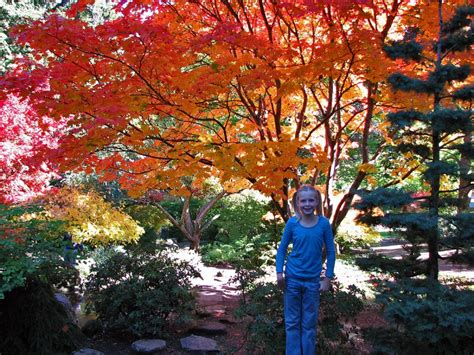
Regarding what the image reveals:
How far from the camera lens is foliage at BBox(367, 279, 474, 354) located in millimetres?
2557

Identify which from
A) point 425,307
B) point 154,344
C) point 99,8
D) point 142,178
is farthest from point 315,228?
point 99,8

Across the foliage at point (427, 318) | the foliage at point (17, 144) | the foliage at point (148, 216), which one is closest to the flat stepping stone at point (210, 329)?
the foliage at point (427, 318)

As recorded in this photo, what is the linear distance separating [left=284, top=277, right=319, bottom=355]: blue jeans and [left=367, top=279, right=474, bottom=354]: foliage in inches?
18.1

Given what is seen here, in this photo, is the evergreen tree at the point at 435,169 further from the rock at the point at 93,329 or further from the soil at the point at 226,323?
the rock at the point at 93,329

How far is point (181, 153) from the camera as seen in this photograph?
4578 millimetres

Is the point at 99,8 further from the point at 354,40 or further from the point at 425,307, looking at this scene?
the point at 425,307

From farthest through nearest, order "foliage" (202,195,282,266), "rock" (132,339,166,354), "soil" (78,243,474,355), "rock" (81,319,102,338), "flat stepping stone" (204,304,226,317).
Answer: "foliage" (202,195,282,266)
"flat stepping stone" (204,304,226,317)
"rock" (81,319,102,338)
"rock" (132,339,166,354)
"soil" (78,243,474,355)

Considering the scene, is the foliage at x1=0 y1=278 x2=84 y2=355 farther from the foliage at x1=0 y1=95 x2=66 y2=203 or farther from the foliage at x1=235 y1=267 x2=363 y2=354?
the foliage at x1=0 y1=95 x2=66 y2=203

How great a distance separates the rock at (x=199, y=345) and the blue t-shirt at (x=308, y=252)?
82.3 inches

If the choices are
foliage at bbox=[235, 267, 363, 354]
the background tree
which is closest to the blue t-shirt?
foliage at bbox=[235, 267, 363, 354]

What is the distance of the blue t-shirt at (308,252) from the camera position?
310 cm

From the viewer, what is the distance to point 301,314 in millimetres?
3135

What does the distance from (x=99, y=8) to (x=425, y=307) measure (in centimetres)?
1593

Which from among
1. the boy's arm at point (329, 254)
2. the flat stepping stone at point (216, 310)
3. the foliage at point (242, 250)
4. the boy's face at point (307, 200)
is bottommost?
the flat stepping stone at point (216, 310)
